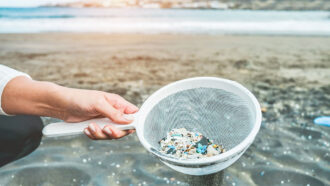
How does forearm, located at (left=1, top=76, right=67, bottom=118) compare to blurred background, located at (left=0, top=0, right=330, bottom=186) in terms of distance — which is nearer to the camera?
forearm, located at (left=1, top=76, right=67, bottom=118)

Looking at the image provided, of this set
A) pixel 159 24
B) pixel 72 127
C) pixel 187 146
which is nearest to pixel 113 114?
pixel 72 127

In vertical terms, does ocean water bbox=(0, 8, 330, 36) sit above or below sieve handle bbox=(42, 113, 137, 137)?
below

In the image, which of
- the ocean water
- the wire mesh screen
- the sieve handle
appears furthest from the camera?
the ocean water

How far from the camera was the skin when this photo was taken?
1688 millimetres

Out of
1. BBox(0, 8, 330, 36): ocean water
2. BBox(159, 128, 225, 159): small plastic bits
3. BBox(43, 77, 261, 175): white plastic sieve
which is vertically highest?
BBox(43, 77, 261, 175): white plastic sieve

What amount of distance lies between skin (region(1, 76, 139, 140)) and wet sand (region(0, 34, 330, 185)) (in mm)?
641

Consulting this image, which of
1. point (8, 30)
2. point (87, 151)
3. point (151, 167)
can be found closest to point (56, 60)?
point (87, 151)

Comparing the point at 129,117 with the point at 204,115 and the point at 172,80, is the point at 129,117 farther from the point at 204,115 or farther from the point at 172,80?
the point at 172,80

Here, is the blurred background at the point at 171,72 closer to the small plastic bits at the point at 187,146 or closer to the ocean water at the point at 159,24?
the ocean water at the point at 159,24

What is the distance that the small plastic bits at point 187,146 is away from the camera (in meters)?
1.66

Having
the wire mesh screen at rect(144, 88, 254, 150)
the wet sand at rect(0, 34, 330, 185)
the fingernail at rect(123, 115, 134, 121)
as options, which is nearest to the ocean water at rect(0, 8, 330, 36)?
the wet sand at rect(0, 34, 330, 185)

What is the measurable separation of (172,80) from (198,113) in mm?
2304

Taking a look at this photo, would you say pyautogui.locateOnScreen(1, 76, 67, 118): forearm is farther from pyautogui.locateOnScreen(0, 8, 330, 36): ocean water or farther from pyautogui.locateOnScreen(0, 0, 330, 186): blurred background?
pyautogui.locateOnScreen(0, 8, 330, 36): ocean water

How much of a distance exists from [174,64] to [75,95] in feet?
11.7
